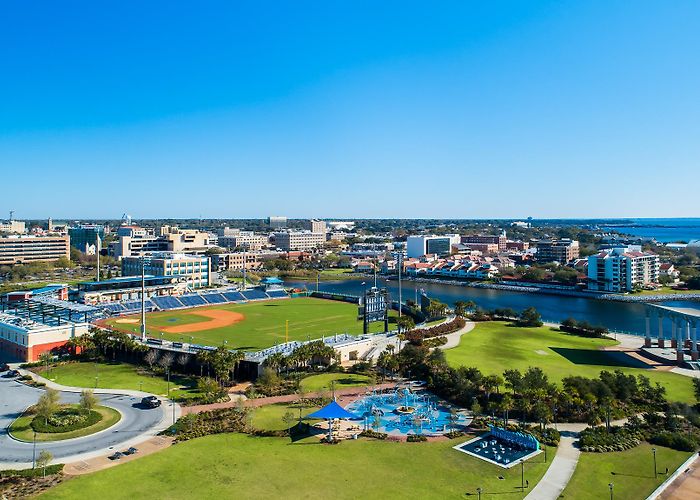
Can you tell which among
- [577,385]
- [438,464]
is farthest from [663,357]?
[438,464]

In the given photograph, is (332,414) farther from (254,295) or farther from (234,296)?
(254,295)

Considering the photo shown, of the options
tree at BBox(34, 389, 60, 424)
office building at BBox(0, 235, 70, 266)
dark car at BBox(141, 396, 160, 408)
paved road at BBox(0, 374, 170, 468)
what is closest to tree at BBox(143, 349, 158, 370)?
paved road at BBox(0, 374, 170, 468)

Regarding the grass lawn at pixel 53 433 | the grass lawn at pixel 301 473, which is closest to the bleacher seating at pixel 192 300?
the grass lawn at pixel 53 433

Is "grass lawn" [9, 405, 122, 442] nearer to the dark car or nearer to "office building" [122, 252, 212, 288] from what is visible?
the dark car

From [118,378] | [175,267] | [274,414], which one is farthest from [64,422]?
[175,267]

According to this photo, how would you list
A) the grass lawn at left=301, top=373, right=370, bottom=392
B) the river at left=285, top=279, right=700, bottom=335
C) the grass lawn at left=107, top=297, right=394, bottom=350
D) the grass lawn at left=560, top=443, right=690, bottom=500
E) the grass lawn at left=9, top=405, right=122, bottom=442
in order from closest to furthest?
the grass lawn at left=560, top=443, right=690, bottom=500 < the grass lawn at left=9, top=405, right=122, bottom=442 < the grass lawn at left=301, top=373, right=370, bottom=392 < the grass lawn at left=107, top=297, right=394, bottom=350 < the river at left=285, top=279, right=700, bottom=335

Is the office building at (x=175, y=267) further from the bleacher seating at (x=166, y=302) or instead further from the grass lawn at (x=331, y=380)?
the grass lawn at (x=331, y=380)
